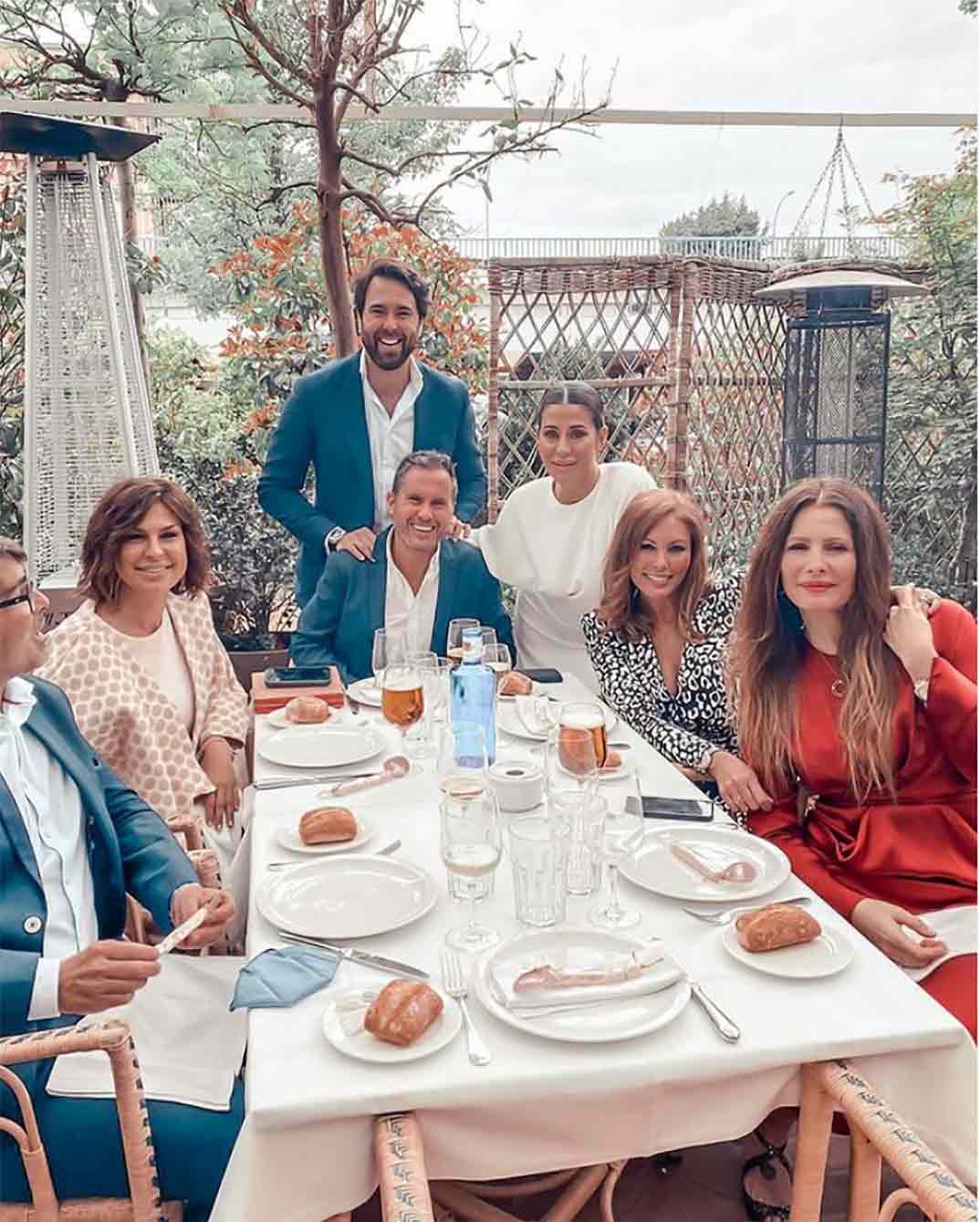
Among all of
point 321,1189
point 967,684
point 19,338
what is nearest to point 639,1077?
point 321,1189

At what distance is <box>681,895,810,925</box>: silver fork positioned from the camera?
1405mm

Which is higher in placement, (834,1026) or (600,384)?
(600,384)

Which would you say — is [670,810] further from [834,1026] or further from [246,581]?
[246,581]

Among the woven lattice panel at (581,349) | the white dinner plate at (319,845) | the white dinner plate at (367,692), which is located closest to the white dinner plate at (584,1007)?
the white dinner plate at (319,845)

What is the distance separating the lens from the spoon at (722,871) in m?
1.51

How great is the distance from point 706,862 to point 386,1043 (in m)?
0.60

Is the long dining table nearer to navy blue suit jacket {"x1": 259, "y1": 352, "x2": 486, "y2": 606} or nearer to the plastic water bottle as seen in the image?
the plastic water bottle

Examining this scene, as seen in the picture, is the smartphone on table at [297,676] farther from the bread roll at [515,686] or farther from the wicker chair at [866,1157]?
the wicker chair at [866,1157]

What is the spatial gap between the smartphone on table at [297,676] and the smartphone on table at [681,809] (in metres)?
0.92

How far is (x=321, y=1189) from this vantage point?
3.62 feet

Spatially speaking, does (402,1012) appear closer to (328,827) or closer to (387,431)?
(328,827)

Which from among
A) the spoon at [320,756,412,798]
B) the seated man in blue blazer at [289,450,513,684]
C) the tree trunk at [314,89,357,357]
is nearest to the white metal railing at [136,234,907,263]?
the tree trunk at [314,89,357,357]

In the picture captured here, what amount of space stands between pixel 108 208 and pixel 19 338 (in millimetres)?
895

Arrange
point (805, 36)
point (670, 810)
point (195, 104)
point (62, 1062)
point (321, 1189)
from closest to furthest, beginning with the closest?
point (321, 1189), point (62, 1062), point (670, 810), point (805, 36), point (195, 104)
